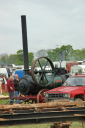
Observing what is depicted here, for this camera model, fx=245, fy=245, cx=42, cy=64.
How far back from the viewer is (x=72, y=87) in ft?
35.1

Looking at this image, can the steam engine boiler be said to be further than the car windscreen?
Yes

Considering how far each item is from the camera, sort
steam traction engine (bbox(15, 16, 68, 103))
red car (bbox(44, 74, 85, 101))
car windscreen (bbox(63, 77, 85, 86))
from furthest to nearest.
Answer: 1. steam traction engine (bbox(15, 16, 68, 103))
2. car windscreen (bbox(63, 77, 85, 86))
3. red car (bbox(44, 74, 85, 101))

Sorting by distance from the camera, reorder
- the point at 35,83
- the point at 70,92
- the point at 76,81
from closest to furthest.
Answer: the point at 70,92 → the point at 76,81 → the point at 35,83

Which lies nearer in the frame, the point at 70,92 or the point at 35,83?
the point at 70,92

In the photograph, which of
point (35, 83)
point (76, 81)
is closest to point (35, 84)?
point (35, 83)

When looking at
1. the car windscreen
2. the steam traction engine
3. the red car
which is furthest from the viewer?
the steam traction engine

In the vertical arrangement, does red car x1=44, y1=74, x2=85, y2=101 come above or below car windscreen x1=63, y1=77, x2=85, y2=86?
below

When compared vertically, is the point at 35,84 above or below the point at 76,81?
below

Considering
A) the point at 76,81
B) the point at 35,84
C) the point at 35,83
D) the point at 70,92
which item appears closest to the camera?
the point at 70,92

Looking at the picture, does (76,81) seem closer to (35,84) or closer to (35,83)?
(35,83)

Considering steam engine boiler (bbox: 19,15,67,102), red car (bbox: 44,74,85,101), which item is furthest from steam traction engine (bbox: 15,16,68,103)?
red car (bbox: 44,74,85,101)

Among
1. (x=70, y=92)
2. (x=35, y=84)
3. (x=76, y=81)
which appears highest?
(x=76, y=81)

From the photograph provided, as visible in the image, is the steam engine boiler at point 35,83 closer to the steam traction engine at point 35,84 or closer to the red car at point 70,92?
the steam traction engine at point 35,84

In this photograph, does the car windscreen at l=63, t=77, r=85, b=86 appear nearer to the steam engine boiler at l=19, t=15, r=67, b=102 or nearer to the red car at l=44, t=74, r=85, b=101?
the red car at l=44, t=74, r=85, b=101
